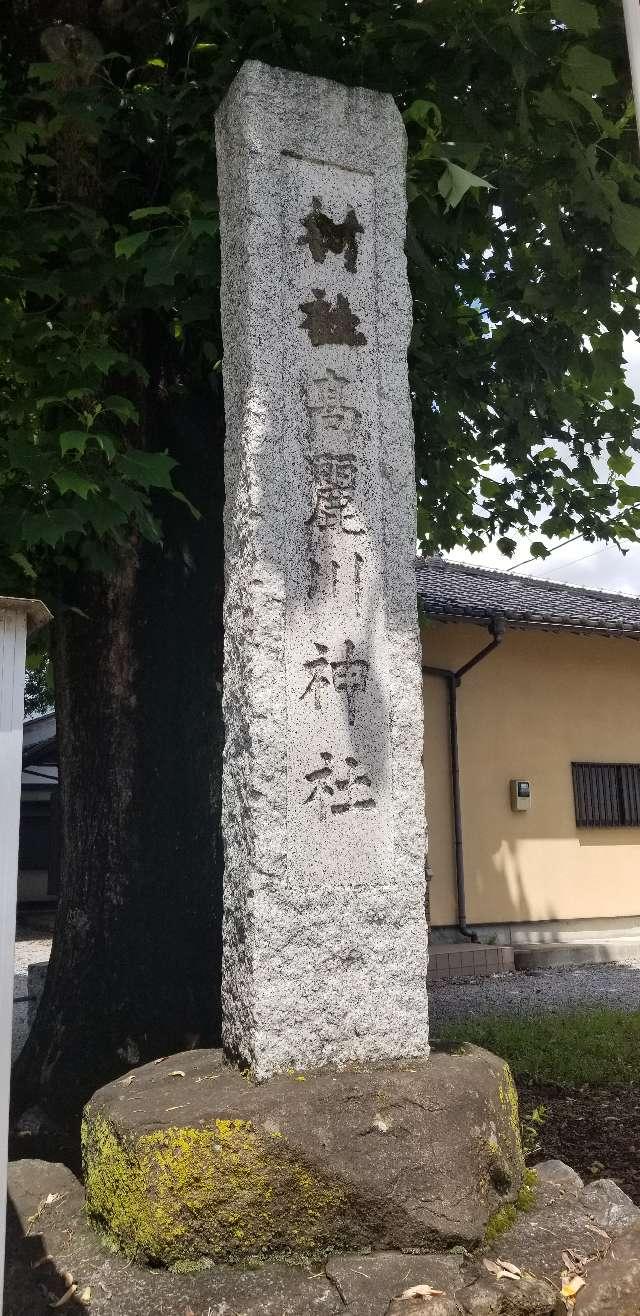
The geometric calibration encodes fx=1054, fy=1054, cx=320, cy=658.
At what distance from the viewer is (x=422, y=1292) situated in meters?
2.99

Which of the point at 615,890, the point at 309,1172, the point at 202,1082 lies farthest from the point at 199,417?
the point at 615,890

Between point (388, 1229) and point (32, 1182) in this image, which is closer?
point (388, 1229)

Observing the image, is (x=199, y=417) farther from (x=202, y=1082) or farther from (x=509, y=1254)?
(x=509, y=1254)

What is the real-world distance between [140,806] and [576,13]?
3916 mm

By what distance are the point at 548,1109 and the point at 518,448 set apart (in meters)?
4.36

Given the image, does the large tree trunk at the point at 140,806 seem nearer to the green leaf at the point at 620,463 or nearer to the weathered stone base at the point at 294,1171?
the weathered stone base at the point at 294,1171

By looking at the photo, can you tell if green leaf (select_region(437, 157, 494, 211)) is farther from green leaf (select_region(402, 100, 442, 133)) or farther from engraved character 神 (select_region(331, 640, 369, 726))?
engraved character 神 (select_region(331, 640, 369, 726))

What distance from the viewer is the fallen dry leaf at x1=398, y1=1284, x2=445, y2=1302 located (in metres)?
2.96

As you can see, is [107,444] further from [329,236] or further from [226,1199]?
[226,1199]

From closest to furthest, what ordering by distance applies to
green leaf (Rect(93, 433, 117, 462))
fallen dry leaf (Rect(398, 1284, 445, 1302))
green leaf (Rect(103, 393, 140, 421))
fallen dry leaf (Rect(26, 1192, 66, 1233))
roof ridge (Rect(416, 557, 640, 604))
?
fallen dry leaf (Rect(398, 1284, 445, 1302))
fallen dry leaf (Rect(26, 1192, 66, 1233))
green leaf (Rect(93, 433, 117, 462))
green leaf (Rect(103, 393, 140, 421))
roof ridge (Rect(416, 557, 640, 604))

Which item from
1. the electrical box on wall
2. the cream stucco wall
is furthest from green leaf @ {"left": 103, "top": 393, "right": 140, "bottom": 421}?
the electrical box on wall

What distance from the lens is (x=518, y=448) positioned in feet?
24.8

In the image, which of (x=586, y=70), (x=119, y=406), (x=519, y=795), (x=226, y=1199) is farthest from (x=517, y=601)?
(x=226, y=1199)

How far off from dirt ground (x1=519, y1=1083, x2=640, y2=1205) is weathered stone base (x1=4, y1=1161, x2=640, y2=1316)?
4.11 ft
